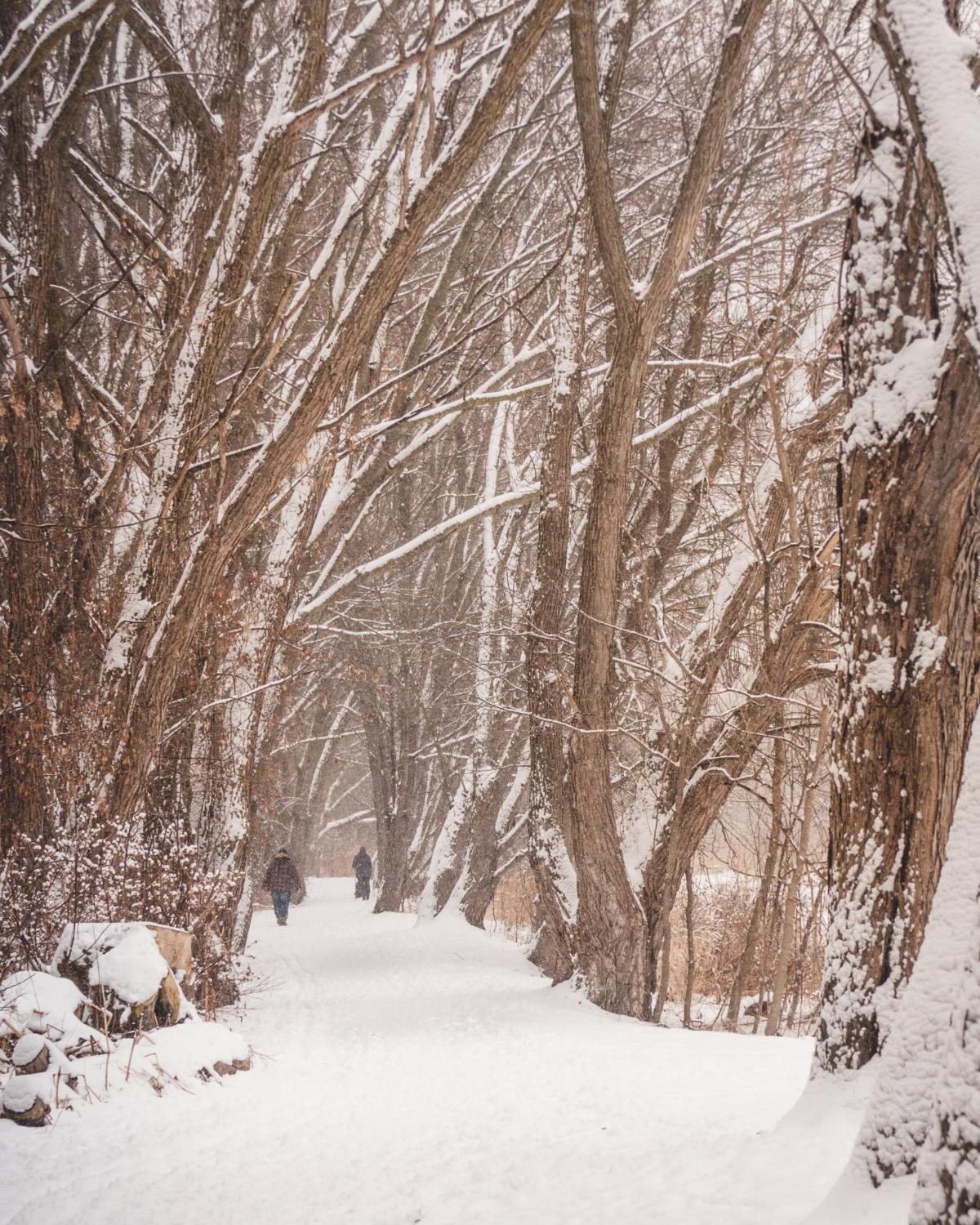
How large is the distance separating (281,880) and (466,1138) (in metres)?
12.7

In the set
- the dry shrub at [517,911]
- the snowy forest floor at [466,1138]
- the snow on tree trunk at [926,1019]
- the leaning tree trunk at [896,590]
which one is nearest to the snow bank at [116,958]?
the snowy forest floor at [466,1138]

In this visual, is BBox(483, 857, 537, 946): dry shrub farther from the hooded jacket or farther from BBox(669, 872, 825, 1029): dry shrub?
the hooded jacket

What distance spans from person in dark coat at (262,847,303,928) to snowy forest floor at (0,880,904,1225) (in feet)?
30.6

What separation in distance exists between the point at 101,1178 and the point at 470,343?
31.1ft

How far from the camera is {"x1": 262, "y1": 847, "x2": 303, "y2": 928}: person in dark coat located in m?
15.6

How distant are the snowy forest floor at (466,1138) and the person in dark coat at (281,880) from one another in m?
9.33

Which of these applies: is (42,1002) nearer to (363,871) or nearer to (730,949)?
(730,949)

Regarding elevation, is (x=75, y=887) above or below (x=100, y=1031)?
above

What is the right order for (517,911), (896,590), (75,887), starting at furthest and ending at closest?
(517,911) < (75,887) < (896,590)

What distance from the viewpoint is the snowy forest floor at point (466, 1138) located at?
2.68 m

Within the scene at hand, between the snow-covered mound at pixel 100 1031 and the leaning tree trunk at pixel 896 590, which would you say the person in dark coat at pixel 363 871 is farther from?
the leaning tree trunk at pixel 896 590

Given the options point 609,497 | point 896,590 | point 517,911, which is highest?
point 609,497

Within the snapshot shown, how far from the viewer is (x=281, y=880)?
15625 mm

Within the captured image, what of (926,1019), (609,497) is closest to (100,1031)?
(926,1019)
